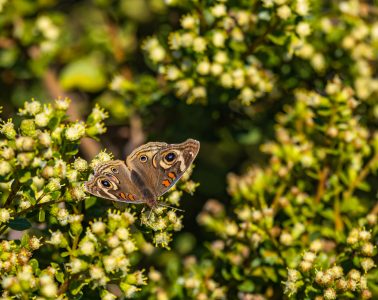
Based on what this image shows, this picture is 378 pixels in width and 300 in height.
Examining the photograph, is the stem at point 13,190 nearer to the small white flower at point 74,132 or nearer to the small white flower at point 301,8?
the small white flower at point 74,132

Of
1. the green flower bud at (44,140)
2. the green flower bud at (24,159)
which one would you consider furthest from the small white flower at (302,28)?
the green flower bud at (24,159)

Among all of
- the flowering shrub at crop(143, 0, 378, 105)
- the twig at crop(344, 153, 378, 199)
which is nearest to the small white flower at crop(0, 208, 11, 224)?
the flowering shrub at crop(143, 0, 378, 105)

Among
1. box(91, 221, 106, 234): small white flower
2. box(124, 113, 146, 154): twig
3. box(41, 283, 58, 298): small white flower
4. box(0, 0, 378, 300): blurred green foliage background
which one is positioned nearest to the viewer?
box(41, 283, 58, 298): small white flower

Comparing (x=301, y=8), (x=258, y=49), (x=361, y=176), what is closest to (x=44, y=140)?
(x=258, y=49)

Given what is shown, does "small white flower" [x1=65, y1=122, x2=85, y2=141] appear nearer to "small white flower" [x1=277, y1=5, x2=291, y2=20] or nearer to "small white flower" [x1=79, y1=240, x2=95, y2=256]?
"small white flower" [x1=79, y1=240, x2=95, y2=256]

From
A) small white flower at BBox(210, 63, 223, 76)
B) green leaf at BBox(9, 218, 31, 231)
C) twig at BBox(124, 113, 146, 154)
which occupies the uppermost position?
small white flower at BBox(210, 63, 223, 76)

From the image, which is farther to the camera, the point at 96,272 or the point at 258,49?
the point at 258,49

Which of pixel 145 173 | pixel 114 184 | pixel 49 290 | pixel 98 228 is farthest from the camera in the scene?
pixel 145 173

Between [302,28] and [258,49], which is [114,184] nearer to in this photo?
[258,49]
